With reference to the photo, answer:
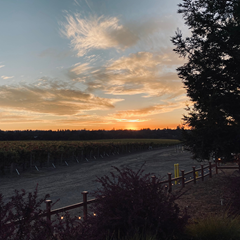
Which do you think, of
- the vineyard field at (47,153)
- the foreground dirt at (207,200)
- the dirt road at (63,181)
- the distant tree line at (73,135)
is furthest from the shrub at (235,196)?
the distant tree line at (73,135)

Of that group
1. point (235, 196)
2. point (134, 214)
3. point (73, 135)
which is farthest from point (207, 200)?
point (73, 135)

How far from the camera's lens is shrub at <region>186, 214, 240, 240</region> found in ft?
16.3

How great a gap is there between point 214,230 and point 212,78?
391 inches

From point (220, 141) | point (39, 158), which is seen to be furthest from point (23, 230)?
point (39, 158)

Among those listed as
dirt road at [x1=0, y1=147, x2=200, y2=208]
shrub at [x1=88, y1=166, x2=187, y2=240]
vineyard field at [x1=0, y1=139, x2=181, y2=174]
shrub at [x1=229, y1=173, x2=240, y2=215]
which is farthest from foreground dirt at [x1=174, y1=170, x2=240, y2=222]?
vineyard field at [x1=0, y1=139, x2=181, y2=174]

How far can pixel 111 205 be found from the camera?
4879 millimetres

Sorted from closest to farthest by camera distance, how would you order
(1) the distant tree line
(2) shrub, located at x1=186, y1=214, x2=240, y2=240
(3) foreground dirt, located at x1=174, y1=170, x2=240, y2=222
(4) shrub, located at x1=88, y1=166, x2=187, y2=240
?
(4) shrub, located at x1=88, y1=166, x2=187, y2=240, (2) shrub, located at x1=186, y1=214, x2=240, y2=240, (3) foreground dirt, located at x1=174, y1=170, x2=240, y2=222, (1) the distant tree line

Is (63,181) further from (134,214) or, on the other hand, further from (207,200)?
(134,214)

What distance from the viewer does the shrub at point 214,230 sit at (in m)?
4.96

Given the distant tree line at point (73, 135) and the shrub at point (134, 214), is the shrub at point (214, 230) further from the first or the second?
the distant tree line at point (73, 135)

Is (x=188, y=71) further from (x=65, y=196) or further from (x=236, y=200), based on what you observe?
(x=65, y=196)

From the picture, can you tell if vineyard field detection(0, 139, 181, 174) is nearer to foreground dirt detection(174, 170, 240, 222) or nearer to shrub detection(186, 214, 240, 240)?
foreground dirt detection(174, 170, 240, 222)

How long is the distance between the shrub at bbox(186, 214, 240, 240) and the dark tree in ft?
22.3

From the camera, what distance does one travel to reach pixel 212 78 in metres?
12.9
